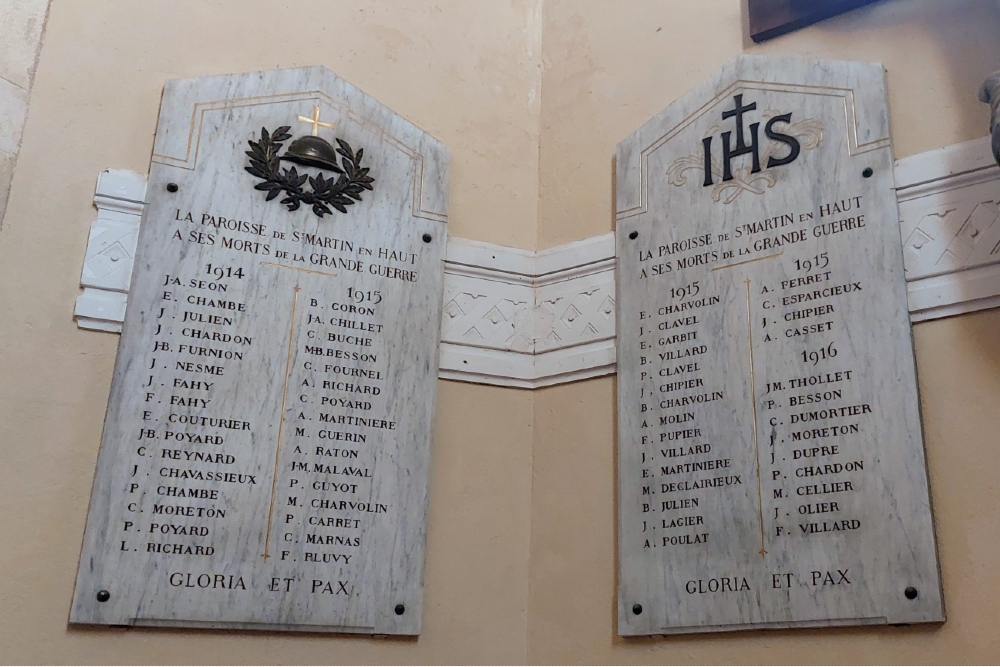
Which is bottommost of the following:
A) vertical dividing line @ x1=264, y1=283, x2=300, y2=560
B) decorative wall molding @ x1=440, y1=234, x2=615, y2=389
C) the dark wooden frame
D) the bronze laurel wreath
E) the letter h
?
vertical dividing line @ x1=264, y1=283, x2=300, y2=560

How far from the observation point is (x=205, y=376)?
3.13m

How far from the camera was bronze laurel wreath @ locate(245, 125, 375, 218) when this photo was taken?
11.2 ft

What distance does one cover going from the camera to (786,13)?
3.46m

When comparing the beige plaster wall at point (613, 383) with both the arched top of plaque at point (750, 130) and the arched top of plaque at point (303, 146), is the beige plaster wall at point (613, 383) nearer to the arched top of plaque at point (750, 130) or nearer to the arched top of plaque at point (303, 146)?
the arched top of plaque at point (750, 130)

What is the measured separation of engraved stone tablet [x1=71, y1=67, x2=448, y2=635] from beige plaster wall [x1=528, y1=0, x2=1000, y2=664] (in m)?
0.49

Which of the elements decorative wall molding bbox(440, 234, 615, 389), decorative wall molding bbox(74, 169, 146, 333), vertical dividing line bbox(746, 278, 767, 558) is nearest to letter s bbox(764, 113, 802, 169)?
vertical dividing line bbox(746, 278, 767, 558)

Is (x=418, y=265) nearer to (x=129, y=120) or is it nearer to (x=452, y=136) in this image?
(x=452, y=136)

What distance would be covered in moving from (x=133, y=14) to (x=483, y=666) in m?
2.55

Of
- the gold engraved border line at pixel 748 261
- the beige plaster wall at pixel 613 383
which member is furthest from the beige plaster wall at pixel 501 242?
the gold engraved border line at pixel 748 261

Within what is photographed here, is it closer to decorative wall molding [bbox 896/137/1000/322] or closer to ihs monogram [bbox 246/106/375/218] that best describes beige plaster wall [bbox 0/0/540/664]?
ihs monogram [bbox 246/106/375/218]

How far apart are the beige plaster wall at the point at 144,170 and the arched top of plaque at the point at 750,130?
541 millimetres

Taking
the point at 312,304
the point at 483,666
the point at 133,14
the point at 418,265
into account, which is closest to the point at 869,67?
the point at 418,265

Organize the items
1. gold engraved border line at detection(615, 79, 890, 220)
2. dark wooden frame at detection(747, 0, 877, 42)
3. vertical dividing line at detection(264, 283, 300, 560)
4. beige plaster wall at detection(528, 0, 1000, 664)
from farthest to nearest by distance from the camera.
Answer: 1. dark wooden frame at detection(747, 0, 877, 42)
2. gold engraved border line at detection(615, 79, 890, 220)
3. vertical dividing line at detection(264, 283, 300, 560)
4. beige plaster wall at detection(528, 0, 1000, 664)

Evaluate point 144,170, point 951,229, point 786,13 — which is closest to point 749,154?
point 786,13
